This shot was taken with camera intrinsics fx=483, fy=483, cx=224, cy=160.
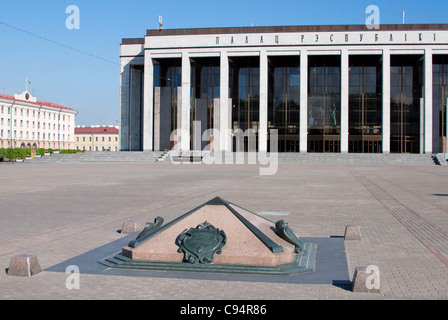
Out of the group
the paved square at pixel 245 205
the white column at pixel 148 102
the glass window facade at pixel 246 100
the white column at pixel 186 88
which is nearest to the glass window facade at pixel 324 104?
the glass window facade at pixel 246 100

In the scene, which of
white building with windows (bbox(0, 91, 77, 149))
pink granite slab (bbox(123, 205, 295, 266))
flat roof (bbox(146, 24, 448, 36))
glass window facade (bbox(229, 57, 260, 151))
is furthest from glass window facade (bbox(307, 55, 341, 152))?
white building with windows (bbox(0, 91, 77, 149))

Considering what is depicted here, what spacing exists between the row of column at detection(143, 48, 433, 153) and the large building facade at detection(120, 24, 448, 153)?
0.43 ft

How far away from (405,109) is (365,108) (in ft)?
16.8

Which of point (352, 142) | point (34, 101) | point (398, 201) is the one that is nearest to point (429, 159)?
point (352, 142)

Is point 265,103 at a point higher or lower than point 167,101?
lower

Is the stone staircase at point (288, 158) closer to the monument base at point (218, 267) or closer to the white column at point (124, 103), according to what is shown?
the white column at point (124, 103)

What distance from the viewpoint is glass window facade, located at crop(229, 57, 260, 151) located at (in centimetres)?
6569

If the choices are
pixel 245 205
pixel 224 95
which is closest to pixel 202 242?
pixel 245 205

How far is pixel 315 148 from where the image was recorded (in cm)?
6450

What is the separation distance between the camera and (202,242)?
681 centimetres

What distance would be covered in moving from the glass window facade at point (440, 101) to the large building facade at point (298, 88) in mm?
131

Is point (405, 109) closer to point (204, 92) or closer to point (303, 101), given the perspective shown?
point (303, 101)

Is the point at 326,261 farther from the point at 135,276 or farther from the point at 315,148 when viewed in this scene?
the point at 315,148
